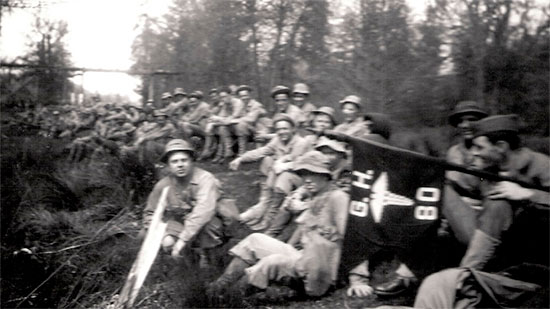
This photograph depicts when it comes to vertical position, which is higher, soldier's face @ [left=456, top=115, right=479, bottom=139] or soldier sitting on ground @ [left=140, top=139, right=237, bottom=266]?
soldier's face @ [left=456, top=115, right=479, bottom=139]

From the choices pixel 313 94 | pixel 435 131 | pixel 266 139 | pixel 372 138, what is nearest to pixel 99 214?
pixel 266 139

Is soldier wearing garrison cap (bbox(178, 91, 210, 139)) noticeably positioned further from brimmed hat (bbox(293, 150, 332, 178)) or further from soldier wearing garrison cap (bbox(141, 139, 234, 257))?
brimmed hat (bbox(293, 150, 332, 178))

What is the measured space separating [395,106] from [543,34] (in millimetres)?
1258

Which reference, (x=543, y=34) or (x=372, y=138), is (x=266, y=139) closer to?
(x=372, y=138)

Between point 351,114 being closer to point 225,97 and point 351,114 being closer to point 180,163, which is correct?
point 180,163

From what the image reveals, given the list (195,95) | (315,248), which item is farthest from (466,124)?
(195,95)

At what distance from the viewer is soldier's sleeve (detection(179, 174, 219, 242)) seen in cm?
356

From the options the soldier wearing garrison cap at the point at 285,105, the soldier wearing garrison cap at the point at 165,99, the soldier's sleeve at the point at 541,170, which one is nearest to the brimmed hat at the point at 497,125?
the soldier's sleeve at the point at 541,170

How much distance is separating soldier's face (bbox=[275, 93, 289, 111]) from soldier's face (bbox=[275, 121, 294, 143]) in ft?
1.58

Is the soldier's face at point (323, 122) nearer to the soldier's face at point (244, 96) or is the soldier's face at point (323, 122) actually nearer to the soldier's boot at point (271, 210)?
the soldier's boot at point (271, 210)

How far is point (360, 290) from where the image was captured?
2.92m

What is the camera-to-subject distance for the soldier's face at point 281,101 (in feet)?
16.4

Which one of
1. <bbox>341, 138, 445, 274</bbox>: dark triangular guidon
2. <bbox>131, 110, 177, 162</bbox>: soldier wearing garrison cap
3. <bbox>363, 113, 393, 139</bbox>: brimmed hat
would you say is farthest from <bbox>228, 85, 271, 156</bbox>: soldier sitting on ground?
<bbox>341, 138, 445, 274</bbox>: dark triangular guidon

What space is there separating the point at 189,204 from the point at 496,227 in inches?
87.7
